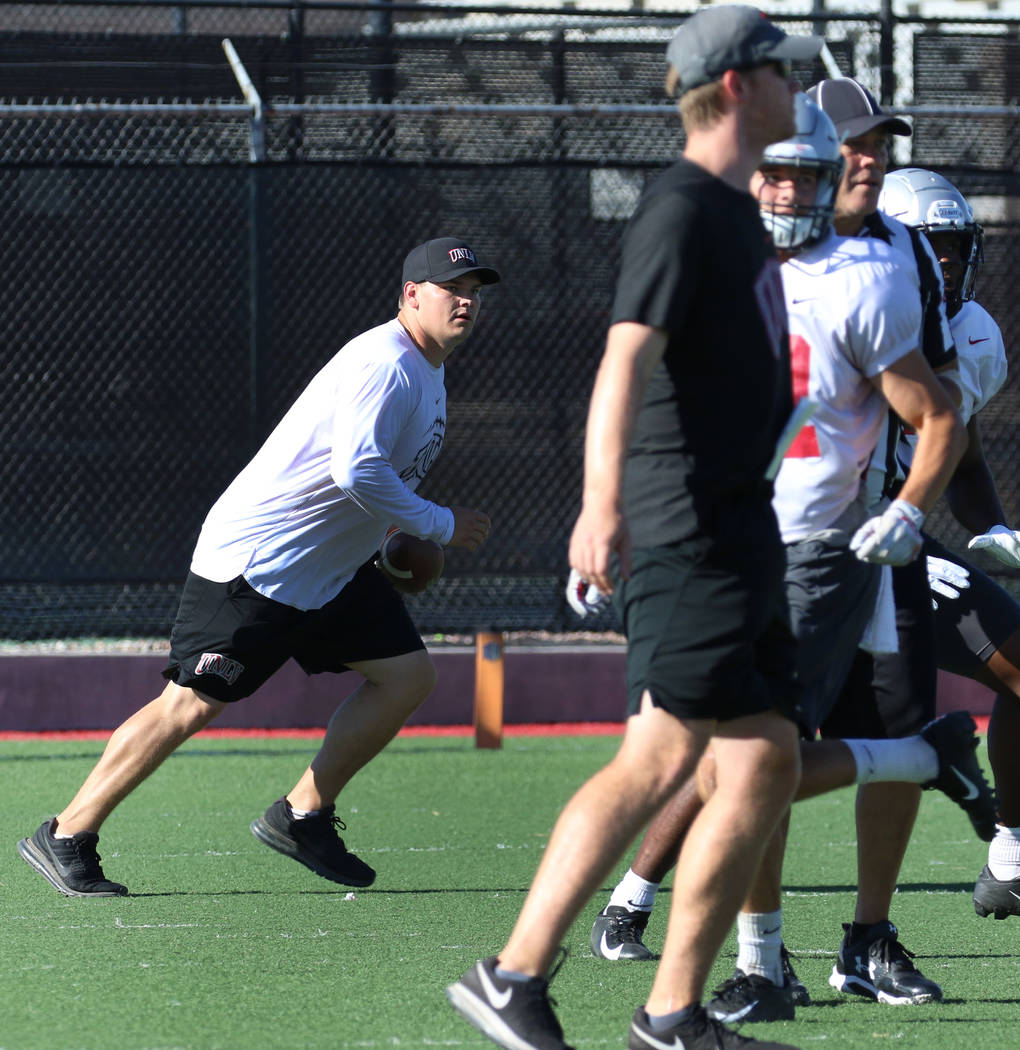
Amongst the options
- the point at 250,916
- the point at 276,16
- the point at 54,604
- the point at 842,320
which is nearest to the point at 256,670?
the point at 250,916

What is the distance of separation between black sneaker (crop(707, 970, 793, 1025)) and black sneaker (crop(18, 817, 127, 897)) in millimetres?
2312

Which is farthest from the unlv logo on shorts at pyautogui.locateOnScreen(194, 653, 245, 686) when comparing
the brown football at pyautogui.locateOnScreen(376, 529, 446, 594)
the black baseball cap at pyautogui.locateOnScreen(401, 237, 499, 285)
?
the black baseball cap at pyautogui.locateOnScreen(401, 237, 499, 285)

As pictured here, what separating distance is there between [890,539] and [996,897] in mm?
1869

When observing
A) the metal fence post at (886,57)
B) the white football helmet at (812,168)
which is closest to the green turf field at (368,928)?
the white football helmet at (812,168)

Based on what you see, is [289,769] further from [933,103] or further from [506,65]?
[933,103]

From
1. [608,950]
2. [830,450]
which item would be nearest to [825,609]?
[830,450]

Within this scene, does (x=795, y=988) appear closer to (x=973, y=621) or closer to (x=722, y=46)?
(x=973, y=621)

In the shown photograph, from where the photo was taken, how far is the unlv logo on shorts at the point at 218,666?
5.81 m

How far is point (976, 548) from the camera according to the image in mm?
5578

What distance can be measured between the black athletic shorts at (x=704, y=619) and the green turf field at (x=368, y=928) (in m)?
0.93

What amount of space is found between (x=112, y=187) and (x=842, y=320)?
6907mm

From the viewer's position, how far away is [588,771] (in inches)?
339

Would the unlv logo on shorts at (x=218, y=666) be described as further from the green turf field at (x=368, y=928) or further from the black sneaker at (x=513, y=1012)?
the black sneaker at (x=513, y=1012)

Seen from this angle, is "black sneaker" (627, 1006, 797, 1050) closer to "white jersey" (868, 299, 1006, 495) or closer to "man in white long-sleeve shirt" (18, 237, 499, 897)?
"white jersey" (868, 299, 1006, 495)
